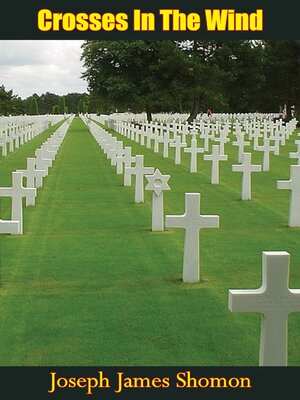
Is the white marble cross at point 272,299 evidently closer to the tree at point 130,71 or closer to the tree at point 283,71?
the tree at point 130,71

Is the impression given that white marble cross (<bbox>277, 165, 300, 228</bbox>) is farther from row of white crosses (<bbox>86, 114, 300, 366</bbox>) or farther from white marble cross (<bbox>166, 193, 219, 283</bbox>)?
row of white crosses (<bbox>86, 114, 300, 366</bbox>)

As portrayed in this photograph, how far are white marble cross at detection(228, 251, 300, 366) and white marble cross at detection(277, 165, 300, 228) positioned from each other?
622cm

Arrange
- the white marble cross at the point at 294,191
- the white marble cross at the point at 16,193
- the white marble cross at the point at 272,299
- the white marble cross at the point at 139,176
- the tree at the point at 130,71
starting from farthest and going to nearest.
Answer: the tree at the point at 130,71
the white marble cross at the point at 139,176
the white marble cross at the point at 294,191
the white marble cross at the point at 16,193
the white marble cross at the point at 272,299

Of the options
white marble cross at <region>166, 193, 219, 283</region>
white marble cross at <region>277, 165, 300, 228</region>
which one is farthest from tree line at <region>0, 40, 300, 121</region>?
white marble cross at <region>166, 193, 219, 283</region>

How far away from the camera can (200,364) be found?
5562mm

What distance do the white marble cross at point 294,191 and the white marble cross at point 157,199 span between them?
1706 mm

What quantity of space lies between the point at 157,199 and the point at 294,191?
206 cm

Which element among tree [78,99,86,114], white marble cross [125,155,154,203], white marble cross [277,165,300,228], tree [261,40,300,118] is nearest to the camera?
white marble cross [277,165,300,228]

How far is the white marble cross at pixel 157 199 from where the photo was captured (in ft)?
35.0

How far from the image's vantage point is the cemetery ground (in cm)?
591

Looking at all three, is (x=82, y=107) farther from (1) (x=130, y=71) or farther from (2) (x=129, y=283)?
(2) (x=129, y=283)

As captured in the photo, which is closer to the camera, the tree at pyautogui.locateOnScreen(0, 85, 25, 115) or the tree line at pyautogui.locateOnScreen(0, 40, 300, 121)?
the tree line at pyautogui.locateOnScreen(0, 40, 300, 121)

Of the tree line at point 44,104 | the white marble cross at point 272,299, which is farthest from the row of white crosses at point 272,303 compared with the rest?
the tree line at point 44,104

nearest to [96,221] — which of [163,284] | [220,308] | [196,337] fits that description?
[163,284]
